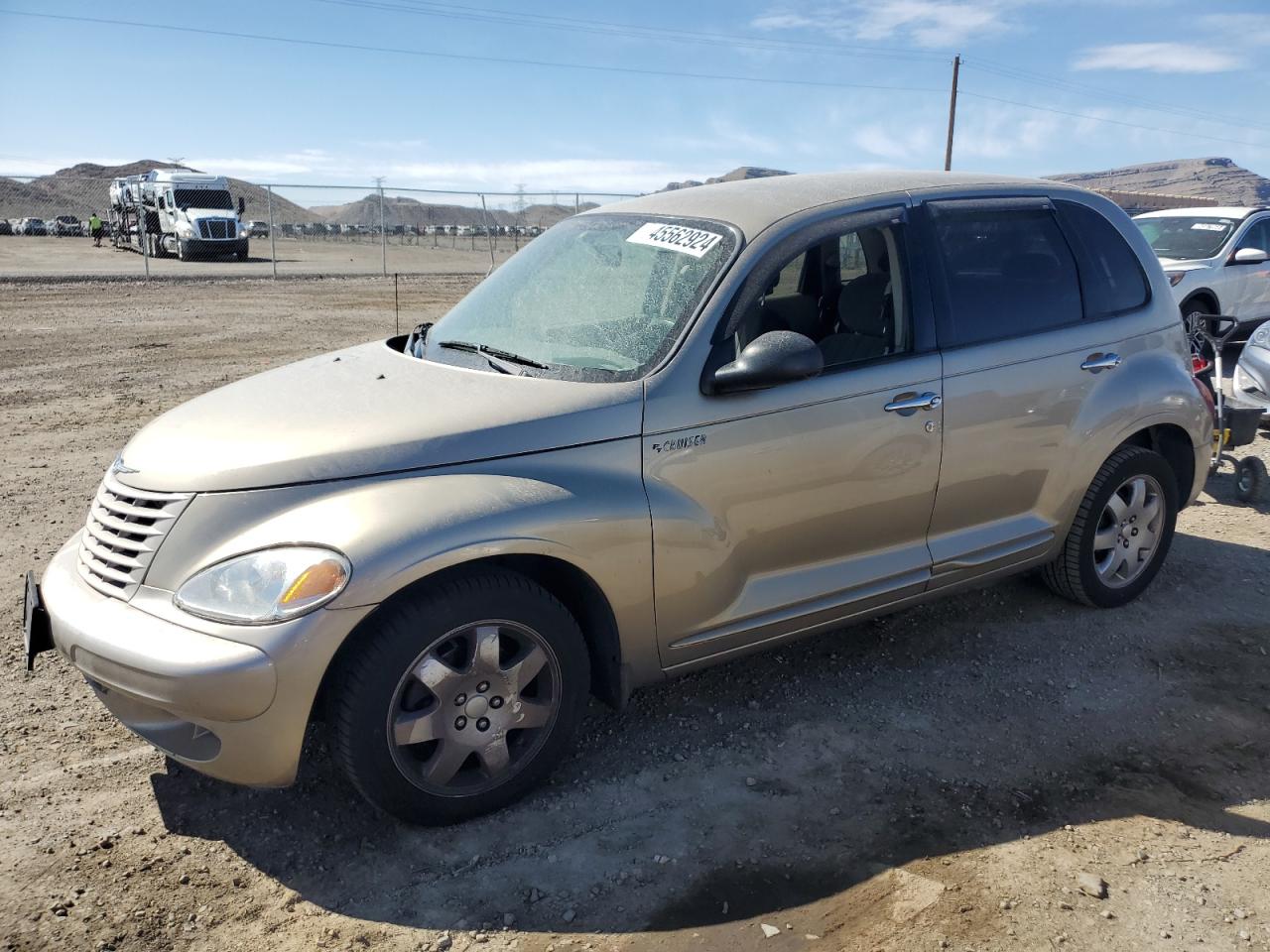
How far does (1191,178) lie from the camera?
583ft

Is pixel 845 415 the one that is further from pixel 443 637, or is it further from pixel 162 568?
pixel 162 568

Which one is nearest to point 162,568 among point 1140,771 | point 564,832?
point 564,832

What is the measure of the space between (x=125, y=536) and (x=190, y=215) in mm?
30266

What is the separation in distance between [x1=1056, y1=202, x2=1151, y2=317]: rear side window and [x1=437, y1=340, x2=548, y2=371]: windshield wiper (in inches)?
98.4

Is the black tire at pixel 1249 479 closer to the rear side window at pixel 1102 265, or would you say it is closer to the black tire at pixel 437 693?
the rear side window at pixel 1102 265

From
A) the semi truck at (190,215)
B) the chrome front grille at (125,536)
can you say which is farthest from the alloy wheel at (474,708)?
the semi truck at (190,215)

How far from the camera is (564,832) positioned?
317 centimetres

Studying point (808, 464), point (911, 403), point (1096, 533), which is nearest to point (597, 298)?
point (808, 464)

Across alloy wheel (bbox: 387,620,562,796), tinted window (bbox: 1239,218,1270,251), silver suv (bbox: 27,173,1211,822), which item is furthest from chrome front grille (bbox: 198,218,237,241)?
alloy wheel (bbox: 387,620,562,796)

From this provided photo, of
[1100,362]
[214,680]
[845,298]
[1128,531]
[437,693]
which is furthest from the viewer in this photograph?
[1128,531]

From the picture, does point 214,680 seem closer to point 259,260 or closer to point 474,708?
point 474,708

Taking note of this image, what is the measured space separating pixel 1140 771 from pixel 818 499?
1470mm

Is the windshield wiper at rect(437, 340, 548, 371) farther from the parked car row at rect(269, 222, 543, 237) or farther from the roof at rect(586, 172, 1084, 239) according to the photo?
the parked car row at rect(269, 222, 543, 237)

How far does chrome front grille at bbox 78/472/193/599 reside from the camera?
295 centimetres
